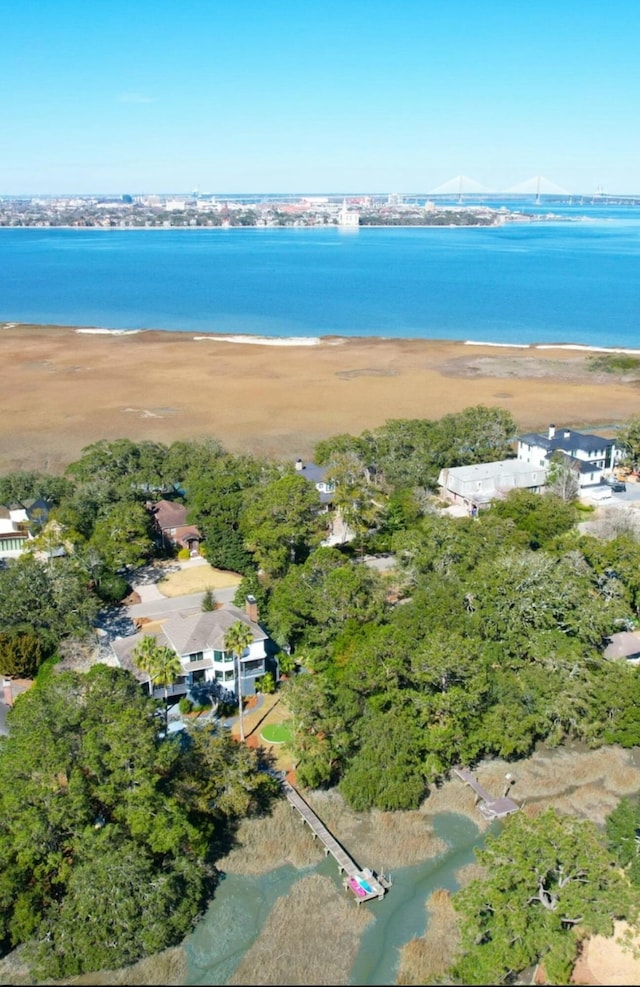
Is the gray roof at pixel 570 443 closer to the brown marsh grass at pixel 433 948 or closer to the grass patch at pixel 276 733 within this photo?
the grass patch at pixel 276 733

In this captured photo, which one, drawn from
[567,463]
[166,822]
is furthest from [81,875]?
[567,463]

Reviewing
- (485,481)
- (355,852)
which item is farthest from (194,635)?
(485,481)

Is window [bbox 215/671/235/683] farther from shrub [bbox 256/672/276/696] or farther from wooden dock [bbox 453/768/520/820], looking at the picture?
wooden dock [bbox 453/768/520/820]

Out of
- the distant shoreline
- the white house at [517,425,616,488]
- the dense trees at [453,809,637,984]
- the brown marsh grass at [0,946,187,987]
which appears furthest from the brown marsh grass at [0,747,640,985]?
the distant shoreline

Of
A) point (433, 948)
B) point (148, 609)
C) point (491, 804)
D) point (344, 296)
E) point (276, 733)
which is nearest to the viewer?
point (433, 948)

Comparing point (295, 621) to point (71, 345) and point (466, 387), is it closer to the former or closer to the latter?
point (466, 387)

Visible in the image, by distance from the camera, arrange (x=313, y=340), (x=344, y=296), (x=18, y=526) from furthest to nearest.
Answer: (x=344, y=296) < (x=313, y=340) < (x=18, y=526)

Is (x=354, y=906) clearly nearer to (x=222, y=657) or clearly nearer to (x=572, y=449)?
(x=222, y=657)

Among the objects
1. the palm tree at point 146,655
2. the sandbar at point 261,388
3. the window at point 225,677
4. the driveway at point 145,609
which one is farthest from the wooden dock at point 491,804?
the sandbar at point 261,388
